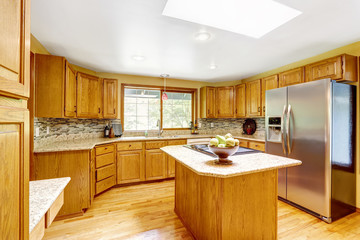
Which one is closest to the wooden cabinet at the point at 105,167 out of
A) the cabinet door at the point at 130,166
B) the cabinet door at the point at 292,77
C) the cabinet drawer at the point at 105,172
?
the cabinet drawer at the point at 105,172

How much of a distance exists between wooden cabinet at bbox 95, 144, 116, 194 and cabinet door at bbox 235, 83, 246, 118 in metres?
2.95

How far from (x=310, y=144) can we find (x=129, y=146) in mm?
2941

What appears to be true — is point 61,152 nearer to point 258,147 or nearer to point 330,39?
point 258,147

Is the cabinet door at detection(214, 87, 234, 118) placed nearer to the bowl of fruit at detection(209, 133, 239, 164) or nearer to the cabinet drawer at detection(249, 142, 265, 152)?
the cabinet drawer at detection(249, 142, 265, 152)

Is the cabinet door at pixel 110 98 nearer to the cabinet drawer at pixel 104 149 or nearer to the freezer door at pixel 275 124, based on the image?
the cabinet drawer at pixel 104 149

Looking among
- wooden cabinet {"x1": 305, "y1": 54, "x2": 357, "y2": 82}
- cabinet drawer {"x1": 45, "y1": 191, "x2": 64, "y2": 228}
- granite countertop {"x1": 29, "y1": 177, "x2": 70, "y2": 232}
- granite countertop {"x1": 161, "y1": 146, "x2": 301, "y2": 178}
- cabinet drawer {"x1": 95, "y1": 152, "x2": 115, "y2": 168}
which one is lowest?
cabinet drawer {"x1": 95, "y1": 152, "x2": 115, "y2": 168}

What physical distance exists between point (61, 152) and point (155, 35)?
6.43 ft

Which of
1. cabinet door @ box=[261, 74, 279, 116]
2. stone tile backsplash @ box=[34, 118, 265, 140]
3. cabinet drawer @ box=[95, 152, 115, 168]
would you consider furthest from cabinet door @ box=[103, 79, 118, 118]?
cabinet door @ box=[261, 74, 279, 116]

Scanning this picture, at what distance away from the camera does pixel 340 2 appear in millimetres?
1466

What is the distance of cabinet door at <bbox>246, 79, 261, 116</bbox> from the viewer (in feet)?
11.4

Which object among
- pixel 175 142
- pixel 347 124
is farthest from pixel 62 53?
pixel 347 124

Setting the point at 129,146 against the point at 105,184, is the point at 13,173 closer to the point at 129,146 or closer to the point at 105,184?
the point at 105,184

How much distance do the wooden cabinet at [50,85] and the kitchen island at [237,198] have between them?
1849 millimetres

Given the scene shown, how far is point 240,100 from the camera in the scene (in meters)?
3.95
